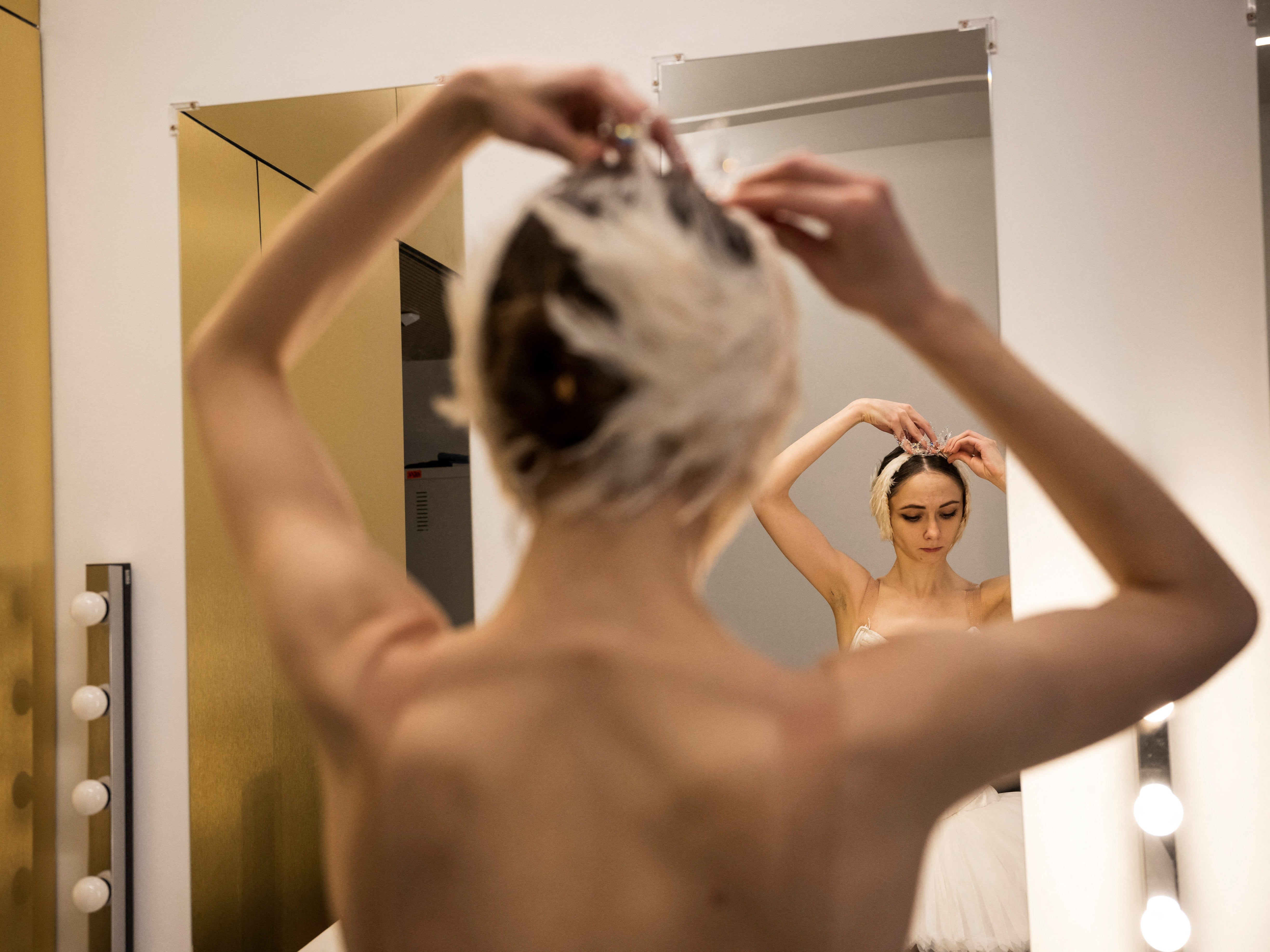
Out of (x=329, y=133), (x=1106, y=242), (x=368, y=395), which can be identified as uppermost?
(x=329, y=133)

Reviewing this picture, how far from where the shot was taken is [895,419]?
1.23 metres

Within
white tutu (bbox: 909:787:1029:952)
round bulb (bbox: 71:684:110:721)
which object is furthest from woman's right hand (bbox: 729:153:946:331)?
round bulb (bbox: 71:684:110:721)

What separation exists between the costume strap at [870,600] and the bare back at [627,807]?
2.81 feet

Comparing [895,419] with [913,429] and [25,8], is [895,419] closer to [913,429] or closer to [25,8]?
[913,429]

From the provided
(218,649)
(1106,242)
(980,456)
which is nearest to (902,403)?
(980,456)

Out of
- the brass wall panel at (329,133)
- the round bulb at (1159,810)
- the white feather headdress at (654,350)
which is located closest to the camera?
the white feather headdress at (654,350)

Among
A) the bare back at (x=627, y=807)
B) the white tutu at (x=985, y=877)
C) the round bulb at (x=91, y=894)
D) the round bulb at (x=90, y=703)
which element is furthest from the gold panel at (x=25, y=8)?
the white tutu at (x=985, y=877)

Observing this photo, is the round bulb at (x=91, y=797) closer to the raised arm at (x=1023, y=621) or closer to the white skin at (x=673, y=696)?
the white skin at (x=673, y=696)

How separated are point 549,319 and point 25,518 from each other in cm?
141

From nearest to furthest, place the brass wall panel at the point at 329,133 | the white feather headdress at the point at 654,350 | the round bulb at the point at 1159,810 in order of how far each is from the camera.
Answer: the white feather headdress at the point at 654,350 < the round bulb at the point at 1159,810 < the brass wall panel at the point at 329,133

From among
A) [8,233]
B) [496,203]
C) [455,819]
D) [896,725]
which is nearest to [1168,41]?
[496,203]

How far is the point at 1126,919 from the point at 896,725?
1094 mm

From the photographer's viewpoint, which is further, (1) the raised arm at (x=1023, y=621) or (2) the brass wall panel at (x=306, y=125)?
(2) the brass wall panel at (x=306, y=125)

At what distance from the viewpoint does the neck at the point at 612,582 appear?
1.30ft
